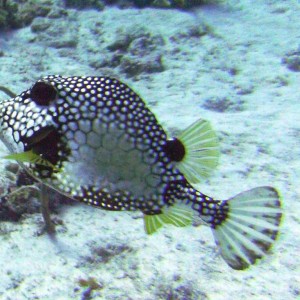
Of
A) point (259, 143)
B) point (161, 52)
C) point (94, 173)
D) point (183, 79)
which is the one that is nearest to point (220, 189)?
point (259, 143)

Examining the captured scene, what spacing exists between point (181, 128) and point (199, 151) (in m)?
2.43

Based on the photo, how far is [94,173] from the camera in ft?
6.19

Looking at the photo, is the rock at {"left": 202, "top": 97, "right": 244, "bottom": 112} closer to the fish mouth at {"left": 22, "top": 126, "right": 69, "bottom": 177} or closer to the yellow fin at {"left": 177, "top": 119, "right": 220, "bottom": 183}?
the yellow fin at {"left": 177, "top": 119, "right": 220, "bottom": 183}

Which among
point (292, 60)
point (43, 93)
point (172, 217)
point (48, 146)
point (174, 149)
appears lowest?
point (292, 60)

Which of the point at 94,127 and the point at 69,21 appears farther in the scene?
the point at 69,21

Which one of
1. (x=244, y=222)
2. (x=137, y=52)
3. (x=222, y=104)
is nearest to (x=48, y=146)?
(x=244, y=222)

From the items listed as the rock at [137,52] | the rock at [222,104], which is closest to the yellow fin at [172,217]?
the rock at [222,104]

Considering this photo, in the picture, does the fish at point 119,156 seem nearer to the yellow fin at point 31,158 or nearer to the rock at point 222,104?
the yellow fin at point 31,158

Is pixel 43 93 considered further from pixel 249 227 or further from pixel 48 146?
pixel 249 227

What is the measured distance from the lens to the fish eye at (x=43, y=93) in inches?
77.1

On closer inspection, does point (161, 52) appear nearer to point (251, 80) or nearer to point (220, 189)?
point (251, 80)

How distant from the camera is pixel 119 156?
6.14 feet

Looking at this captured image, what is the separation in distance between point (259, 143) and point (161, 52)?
280cm

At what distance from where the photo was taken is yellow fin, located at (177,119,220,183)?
1.95 m
